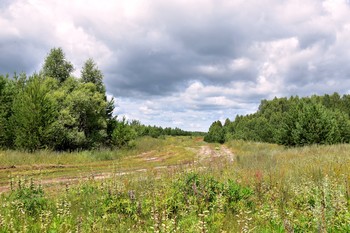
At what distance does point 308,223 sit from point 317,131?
31.5 metres

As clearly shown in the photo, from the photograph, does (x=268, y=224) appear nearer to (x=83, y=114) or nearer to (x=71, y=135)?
(x=71, y=135)

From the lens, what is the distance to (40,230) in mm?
5250

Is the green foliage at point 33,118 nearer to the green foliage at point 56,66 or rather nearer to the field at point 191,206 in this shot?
the green foliage at point 56,66

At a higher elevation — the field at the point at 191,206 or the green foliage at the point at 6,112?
the green foliage at the point at 6,112

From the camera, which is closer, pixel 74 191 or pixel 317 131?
pixel 74 191

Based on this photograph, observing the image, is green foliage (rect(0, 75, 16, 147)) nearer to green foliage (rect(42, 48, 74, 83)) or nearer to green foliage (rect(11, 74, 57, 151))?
green foliage (rect(11, 74, 57, 151))

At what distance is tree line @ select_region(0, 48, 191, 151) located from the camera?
1048 inches

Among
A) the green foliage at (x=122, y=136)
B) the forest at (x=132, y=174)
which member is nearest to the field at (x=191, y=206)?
the forest at (x=132, y=174)

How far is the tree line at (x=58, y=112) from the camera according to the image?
26.6 m

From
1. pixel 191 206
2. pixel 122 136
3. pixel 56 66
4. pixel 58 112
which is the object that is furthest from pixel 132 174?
pixel 56 66

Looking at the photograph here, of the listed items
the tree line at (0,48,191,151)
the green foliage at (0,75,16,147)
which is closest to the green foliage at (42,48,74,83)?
the tree line at (0,48,191,151)

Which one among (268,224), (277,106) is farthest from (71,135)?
(277,106)

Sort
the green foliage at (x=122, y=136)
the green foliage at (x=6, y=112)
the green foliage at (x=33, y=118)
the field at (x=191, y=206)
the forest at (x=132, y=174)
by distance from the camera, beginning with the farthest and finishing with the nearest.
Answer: the green foliage at (x=122, y=136) < the green foliage at (x=6, y=112) < the green foliage at (x=33, y=118) < the forest at (x=132, y=174) < the field at (x=191, y=206)

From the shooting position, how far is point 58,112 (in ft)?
105
